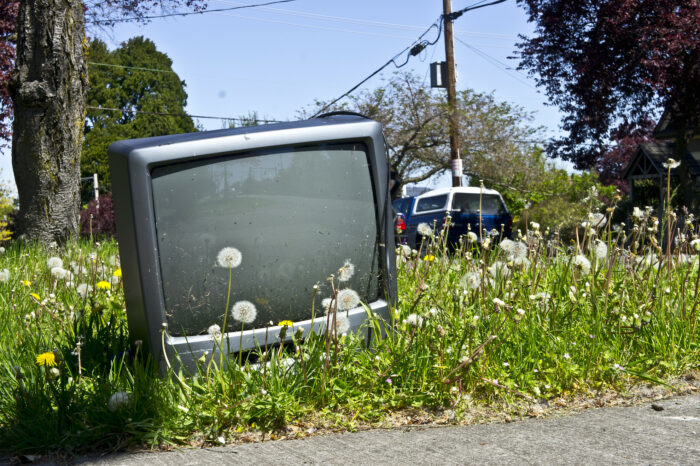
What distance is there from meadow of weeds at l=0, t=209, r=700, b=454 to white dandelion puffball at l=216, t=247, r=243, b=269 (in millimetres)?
363

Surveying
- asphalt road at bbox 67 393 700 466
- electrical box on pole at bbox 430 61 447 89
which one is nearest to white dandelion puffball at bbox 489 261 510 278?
asphalt road at bbox 67 393 700 466

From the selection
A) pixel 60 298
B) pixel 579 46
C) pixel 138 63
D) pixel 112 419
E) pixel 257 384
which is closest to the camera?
pixel 112 419

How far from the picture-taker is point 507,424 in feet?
9.18

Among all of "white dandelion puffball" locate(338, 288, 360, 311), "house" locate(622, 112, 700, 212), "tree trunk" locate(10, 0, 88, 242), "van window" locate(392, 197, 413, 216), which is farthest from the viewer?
"house" locate(622, 112, 700, 212)

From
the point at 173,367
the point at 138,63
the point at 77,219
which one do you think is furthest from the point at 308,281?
the point at 138,63

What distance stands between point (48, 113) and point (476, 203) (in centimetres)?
1248

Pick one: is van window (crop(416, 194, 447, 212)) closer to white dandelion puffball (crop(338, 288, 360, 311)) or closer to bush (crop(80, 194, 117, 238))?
bush (crop(80, 194, 117, 238))

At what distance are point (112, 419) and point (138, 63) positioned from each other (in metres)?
50.3

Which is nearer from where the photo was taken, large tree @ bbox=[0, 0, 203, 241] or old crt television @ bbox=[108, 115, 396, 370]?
old crt television @ bbox=[108, 115, 396, 370]

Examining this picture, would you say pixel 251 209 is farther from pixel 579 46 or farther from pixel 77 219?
pixel 579 46

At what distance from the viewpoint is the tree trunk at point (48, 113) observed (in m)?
6.91

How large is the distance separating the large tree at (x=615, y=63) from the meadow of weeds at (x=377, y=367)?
1374 centimetres

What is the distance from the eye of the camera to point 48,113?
7.01 metres

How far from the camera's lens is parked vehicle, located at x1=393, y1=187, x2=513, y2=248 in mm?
16234
